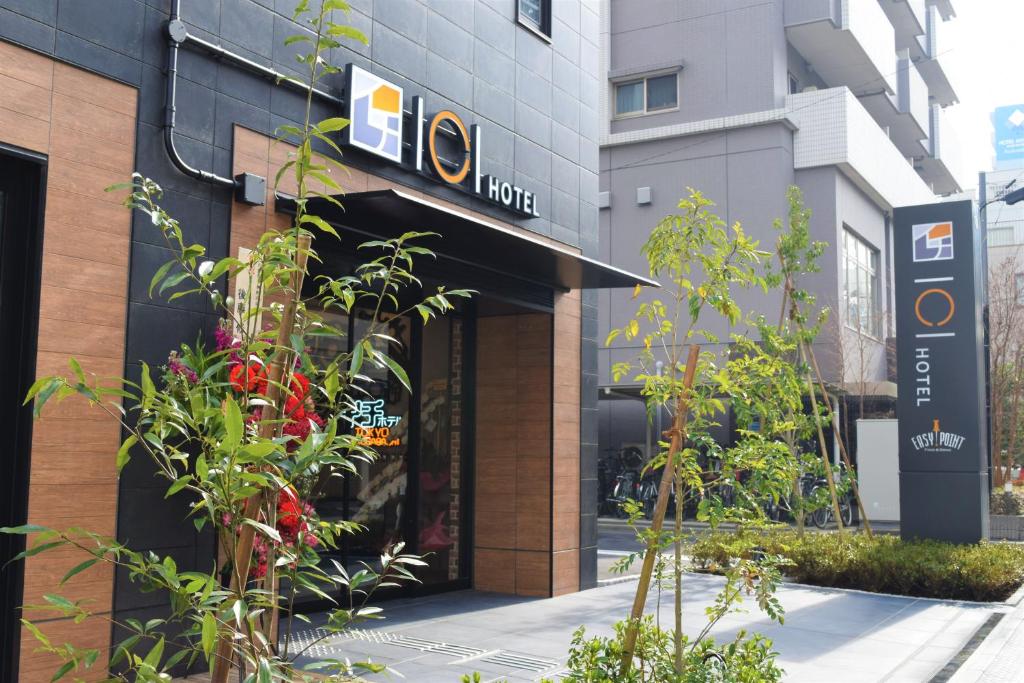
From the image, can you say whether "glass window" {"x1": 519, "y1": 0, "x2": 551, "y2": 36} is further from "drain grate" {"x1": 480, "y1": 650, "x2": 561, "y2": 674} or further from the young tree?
"drain grate" {"x1": 480, "y1": 650, "x2": 561, "y2": 674}

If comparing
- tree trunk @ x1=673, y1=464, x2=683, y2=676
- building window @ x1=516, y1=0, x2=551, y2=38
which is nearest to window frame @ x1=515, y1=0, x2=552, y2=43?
building window @ x1=516, y1=0, x2=551, y2=38

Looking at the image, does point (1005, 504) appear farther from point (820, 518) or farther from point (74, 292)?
point (74, 292)

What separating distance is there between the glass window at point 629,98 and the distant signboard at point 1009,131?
103m

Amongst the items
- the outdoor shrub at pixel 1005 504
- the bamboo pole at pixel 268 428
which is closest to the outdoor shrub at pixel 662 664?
the bamboo pole at pixel 268 428

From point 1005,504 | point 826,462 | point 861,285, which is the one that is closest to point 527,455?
point 826,462

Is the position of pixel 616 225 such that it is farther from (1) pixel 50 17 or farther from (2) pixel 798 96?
(1) pixel 50 17

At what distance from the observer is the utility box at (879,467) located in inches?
833

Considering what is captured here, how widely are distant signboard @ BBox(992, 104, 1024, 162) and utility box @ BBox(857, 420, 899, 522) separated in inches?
4179

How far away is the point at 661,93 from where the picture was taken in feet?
83.6

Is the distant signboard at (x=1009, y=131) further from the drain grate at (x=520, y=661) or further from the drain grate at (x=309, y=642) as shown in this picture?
the drain grate at (x=309, y=642)

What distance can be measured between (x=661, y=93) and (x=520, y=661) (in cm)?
2062

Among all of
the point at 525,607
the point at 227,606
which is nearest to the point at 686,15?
the point at 525,607

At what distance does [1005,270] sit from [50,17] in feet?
81.8

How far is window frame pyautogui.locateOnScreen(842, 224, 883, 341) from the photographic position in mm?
24672
